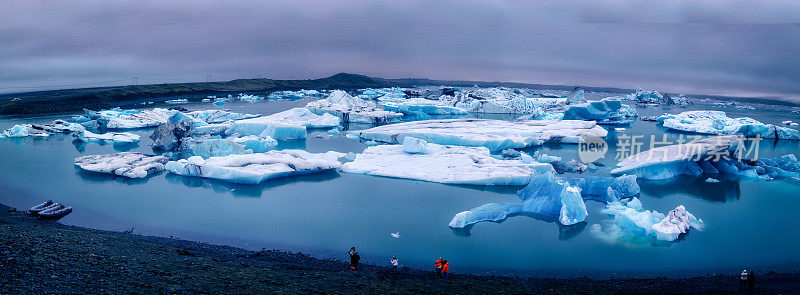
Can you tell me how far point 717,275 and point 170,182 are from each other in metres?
10.7

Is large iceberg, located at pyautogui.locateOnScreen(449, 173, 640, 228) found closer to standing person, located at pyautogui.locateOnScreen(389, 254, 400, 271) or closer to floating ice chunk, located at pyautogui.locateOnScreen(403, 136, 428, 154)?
standing person, located at pyautogui.locateOnScreen(389, 254, 400, 271)

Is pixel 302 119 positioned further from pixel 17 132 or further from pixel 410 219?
pixel 410 219

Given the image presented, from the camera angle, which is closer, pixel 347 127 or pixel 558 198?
pixel 558 198

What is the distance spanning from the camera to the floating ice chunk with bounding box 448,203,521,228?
7829 millimetres

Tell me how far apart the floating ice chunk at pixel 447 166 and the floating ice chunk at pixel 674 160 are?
2.19m

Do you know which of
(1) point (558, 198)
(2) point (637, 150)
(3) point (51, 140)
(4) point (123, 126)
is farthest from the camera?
(4) point (123, 126)

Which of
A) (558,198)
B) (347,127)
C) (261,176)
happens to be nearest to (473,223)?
(558,198)

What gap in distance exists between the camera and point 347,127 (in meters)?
23.6

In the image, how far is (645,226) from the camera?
24.7ft

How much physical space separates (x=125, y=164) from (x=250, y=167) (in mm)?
3441

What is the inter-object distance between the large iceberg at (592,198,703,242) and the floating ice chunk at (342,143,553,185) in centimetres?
286

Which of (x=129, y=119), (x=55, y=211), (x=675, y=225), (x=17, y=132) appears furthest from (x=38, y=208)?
(x=129, y=119)

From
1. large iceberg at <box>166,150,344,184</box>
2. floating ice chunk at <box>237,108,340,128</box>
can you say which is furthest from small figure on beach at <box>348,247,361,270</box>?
floating ice chunk at <box>237,108,340,128</box>

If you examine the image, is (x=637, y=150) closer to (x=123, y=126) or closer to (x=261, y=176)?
(x=261, y=176)
